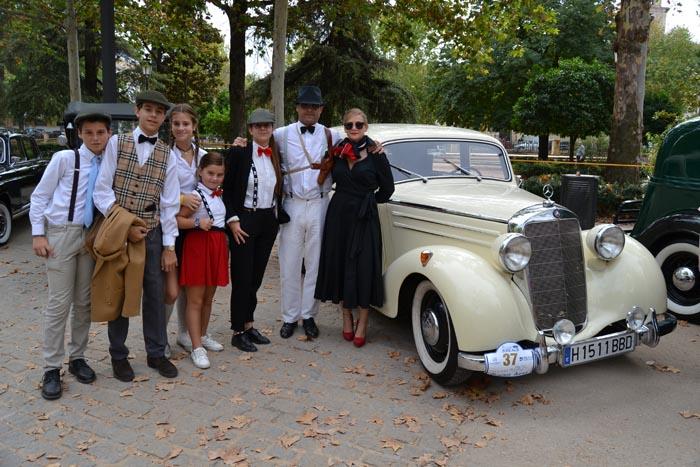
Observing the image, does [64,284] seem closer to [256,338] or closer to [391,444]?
[256,338]

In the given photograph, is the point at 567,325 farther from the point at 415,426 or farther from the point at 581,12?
the point at 581,12

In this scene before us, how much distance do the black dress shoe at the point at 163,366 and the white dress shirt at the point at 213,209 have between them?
113 centimetres

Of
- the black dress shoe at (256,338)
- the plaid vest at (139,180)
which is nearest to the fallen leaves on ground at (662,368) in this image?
the black dress shoe at (256,338)

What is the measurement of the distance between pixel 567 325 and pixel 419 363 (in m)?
1.29

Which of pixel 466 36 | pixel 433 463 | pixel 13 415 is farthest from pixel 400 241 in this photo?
pixel 466 36

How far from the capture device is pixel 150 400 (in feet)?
12.6

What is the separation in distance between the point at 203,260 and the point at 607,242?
3.10 m

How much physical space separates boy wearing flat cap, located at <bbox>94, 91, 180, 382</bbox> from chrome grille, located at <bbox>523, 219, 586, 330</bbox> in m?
2.57

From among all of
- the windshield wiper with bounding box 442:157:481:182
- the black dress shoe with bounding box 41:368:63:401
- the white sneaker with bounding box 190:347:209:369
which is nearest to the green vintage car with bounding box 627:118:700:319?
the windshield wiper with bounding box 442:157:481:182

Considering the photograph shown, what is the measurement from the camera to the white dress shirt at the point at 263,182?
4555 mm

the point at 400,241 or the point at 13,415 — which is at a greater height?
the point at 400,241

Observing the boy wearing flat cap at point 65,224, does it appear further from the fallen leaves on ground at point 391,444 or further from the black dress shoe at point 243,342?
the fallen leaves on ground at point 391,444

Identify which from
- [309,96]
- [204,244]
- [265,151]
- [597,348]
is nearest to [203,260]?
[204,244]

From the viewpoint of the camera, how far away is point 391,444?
334 centimetres
